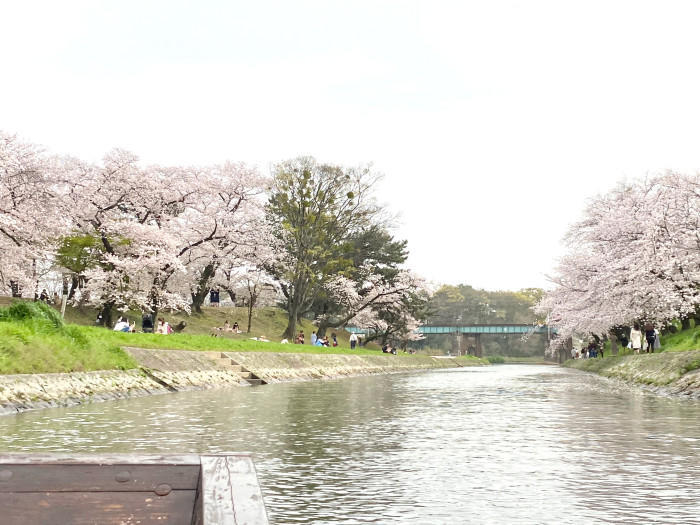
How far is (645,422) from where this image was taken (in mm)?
14305

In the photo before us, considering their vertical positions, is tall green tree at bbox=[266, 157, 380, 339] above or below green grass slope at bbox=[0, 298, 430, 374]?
above

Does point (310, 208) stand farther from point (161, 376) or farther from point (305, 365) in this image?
point (161, 376)

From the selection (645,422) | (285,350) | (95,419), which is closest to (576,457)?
(645,422)

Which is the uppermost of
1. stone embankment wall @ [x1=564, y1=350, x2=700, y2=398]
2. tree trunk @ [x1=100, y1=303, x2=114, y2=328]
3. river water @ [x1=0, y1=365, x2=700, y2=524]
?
tree trunk @ [x1=100, y1=303, x2=114, y2=328]

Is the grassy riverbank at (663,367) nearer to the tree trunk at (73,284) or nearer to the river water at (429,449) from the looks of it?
the river water at (429,449)

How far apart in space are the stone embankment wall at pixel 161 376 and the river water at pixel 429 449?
34.9 inches

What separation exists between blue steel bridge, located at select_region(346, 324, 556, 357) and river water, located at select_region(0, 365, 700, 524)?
398ft

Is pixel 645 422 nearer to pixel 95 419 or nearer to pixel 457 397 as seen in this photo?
pixel 457 397

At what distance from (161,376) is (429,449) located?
48.9 ft

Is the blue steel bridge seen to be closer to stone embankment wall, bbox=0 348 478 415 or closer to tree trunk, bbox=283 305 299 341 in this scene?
tree trunk, bbox=283 305 299 341

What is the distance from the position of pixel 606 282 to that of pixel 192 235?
27.6 metres

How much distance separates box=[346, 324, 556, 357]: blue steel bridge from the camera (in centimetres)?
13925

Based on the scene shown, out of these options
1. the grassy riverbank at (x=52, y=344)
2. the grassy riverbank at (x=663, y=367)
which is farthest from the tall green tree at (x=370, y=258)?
the grassy riverbank at (x=52, y=344)

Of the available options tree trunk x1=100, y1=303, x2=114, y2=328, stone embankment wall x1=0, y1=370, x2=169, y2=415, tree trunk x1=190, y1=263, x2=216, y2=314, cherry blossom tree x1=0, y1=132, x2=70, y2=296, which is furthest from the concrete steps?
tree trunk x1=190, y1=263, x2=216, y2=314
